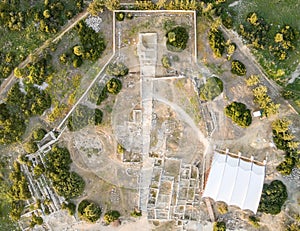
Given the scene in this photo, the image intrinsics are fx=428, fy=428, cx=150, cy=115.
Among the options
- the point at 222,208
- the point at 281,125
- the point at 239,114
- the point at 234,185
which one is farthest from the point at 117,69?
the point at 222,208

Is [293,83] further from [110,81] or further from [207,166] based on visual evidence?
[110,81]

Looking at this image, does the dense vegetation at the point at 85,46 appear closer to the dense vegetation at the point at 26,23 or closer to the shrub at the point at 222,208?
the dense vegetation at the point at 26,23

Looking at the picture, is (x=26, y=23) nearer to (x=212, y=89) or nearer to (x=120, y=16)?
(x=120, y=16)

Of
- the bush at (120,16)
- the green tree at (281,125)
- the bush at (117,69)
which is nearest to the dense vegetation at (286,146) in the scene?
the green tree at (281,125)

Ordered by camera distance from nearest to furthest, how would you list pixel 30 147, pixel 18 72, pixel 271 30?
pixel 18 72, pixel 30 147, pixel 271 30

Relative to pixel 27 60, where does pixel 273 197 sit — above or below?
below

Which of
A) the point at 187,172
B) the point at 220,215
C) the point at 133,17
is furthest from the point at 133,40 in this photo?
the point at 220,215
